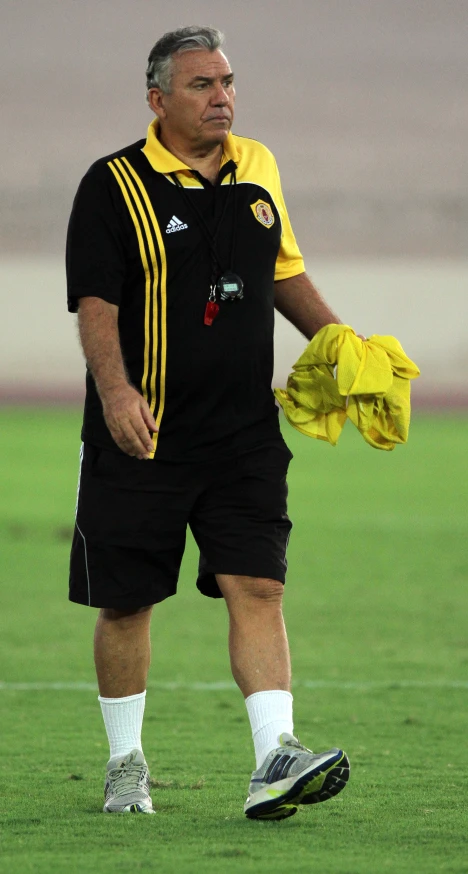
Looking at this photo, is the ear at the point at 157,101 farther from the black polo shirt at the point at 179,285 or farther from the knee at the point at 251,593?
the knee at the point at 251,593

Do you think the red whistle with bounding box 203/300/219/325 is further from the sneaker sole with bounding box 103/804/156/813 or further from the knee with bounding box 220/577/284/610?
the sneaker sole with bounding box 103/804/156/813

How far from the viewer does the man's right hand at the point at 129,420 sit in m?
3.14

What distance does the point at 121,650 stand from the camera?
3.49 metres

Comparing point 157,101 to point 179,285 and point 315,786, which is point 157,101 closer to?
point 179,285

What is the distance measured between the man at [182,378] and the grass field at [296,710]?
12.2 inches

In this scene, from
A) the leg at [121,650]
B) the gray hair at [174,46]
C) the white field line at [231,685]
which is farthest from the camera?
the white field line at [231,685]

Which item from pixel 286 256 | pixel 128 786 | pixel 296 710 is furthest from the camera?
pixel 296 710

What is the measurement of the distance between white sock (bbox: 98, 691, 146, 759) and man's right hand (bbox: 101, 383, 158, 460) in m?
0.68

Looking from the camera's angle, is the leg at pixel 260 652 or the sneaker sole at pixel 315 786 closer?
the sneaker sole at pixel 315 786

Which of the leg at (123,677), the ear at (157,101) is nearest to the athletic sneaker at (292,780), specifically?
the leg at (123,677)

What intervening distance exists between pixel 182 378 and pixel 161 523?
0.34 m

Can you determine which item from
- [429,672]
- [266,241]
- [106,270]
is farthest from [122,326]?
[429,672]

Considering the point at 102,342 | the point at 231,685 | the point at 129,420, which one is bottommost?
the point at 231,685

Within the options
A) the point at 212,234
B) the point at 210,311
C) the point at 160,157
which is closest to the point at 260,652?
the point at 210,311
